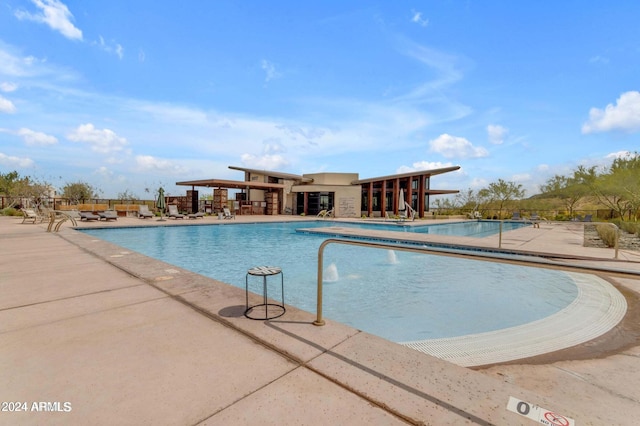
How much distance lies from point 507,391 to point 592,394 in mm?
747

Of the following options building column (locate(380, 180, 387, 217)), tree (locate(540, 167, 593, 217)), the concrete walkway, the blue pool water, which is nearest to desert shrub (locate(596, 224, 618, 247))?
the blue pool water

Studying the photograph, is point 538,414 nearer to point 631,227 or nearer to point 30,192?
point 631,227

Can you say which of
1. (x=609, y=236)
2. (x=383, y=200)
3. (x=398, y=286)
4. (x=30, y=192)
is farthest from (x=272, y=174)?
(x=609, y=236)

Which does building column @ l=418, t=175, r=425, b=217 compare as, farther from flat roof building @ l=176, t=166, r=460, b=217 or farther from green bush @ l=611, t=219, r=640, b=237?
green bush @ l=611, t=219, r=640, b=237

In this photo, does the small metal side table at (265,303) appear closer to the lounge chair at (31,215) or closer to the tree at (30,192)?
the lounge chair at (31,215)

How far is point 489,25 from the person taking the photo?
977 cm

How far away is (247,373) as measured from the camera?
6.36 ft

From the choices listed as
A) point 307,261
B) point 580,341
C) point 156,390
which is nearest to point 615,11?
point 580,341

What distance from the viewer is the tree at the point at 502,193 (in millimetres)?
33875

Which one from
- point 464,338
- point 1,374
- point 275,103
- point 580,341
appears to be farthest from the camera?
point 275,103

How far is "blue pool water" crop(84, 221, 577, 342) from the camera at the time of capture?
4543mm

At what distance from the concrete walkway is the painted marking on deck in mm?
32

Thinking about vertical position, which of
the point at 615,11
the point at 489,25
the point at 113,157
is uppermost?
the point at 489,25

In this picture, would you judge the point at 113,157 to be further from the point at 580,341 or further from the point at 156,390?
the point at 580,341
